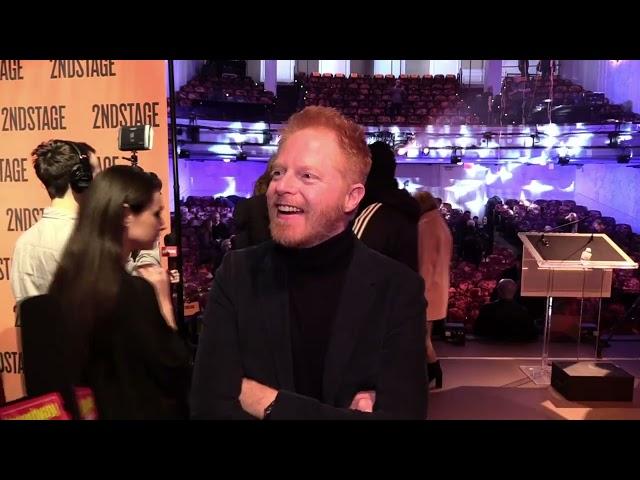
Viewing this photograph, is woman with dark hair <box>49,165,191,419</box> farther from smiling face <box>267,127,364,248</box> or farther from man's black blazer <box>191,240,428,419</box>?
smiling face <box>267,127,364,248</box>

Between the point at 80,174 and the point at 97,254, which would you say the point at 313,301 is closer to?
the point at 97,254

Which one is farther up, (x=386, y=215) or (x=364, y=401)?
(x=386, y=215)

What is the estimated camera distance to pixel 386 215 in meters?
2.85

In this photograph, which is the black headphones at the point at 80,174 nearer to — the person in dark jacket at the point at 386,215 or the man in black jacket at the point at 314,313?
the man in black jacket at the point at 314,313

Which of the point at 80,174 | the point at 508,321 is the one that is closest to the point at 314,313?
the point at 80,174

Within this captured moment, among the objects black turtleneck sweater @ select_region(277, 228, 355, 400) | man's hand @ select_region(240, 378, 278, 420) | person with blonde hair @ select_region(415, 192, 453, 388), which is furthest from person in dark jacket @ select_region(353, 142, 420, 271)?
man's hand @ select_region(240, 378, 278, 420)

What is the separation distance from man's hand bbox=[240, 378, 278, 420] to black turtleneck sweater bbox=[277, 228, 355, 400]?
9 cm

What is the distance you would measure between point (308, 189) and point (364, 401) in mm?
615

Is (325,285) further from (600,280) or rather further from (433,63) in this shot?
(433,63)

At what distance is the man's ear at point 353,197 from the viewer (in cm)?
150

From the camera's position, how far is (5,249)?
3100 millimetres

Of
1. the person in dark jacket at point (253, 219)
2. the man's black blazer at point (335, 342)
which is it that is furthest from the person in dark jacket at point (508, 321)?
the man's black blazer at point (335, 342)

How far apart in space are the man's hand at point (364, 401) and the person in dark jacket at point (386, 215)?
4.62ft
